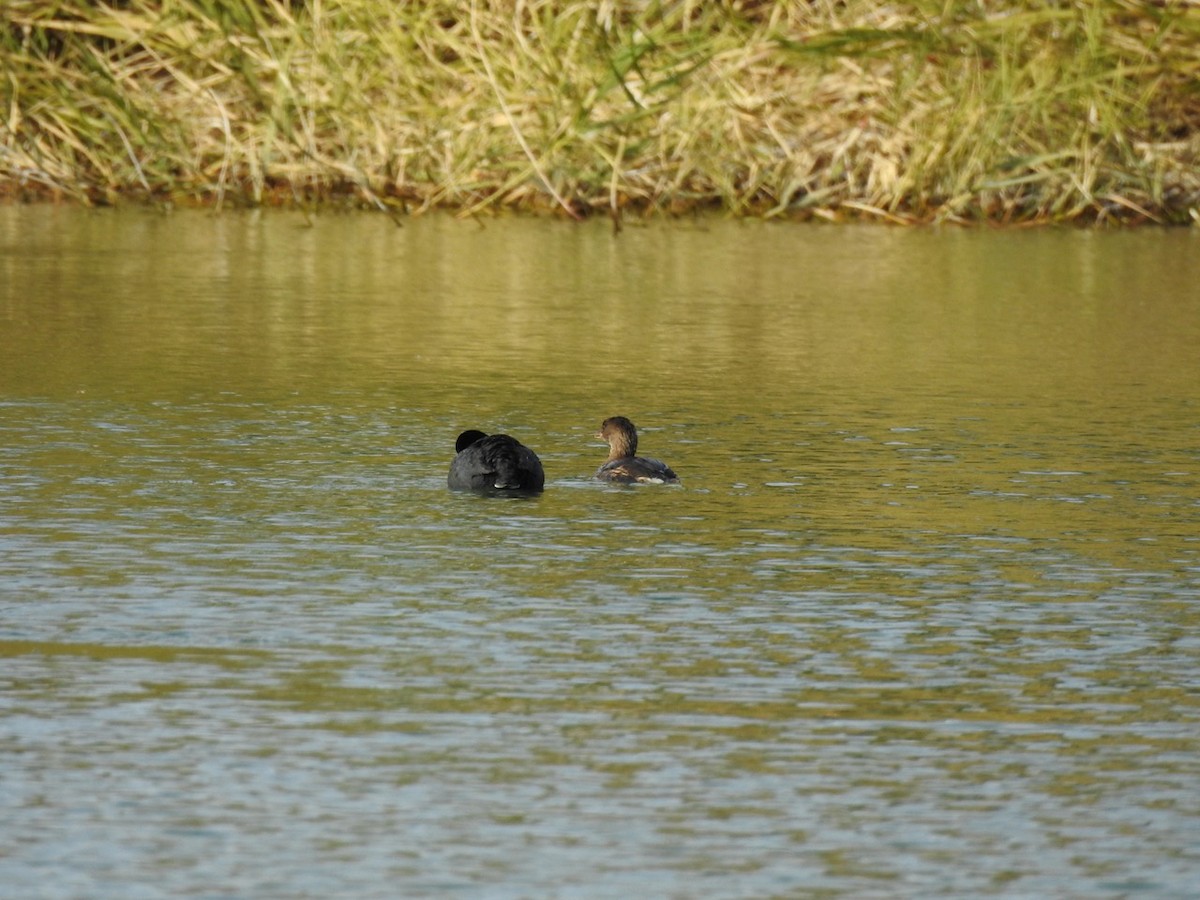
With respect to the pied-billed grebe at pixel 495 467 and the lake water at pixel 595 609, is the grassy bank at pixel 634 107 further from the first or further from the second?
the pied-billed grebe at pixel 495 467

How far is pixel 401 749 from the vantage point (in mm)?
4656

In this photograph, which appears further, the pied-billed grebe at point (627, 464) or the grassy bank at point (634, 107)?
the grassy bank at point (634, 107)

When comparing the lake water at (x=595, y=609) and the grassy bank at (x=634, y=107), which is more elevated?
the grassy bank at (x=634, y=107)

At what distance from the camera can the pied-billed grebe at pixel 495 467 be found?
7.38m

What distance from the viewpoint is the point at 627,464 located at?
7.64 m

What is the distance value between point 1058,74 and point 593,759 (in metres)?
14.6

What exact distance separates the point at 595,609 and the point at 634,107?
487 inches

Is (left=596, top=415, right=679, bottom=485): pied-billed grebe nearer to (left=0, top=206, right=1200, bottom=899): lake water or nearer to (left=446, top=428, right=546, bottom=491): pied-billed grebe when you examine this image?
(left=0, top=206, right=1200, bottom=899): lake water

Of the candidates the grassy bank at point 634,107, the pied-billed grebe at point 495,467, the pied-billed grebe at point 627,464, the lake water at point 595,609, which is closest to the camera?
the lake water at point 595,609

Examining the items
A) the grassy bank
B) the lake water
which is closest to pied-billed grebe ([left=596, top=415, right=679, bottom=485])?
the lake water

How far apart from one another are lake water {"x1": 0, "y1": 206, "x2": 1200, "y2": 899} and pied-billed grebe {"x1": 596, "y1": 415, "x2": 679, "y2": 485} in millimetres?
75

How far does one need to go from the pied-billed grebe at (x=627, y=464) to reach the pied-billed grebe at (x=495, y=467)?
24 centimetres

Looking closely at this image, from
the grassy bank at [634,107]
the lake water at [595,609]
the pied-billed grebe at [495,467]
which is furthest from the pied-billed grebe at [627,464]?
the grassy bank at [634,107]

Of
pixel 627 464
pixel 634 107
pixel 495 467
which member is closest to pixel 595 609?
pixel 495 467
